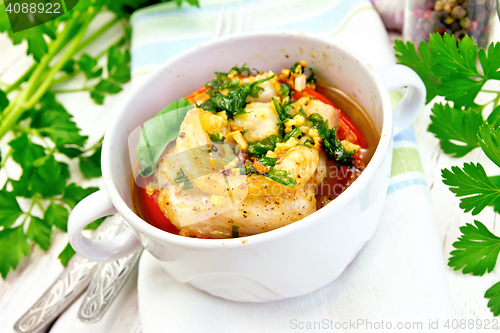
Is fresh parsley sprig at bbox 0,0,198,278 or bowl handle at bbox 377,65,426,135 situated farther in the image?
fresh parsley sprig at bbox 0,0,198,278

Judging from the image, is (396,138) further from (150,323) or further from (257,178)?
(150,323)

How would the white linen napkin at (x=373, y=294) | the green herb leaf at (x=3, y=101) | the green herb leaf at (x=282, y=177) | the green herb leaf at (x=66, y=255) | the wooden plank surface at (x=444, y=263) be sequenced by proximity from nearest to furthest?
1. the green herb leaf at (x=282, y=177)
2. the white linen napkin at (x=373, y=294)
3. the wooden plank surface at (x=444, y=263)
4. the green herb leaf at (x=66, y=255)
5. the green herb leaf at (x=3, y=101)

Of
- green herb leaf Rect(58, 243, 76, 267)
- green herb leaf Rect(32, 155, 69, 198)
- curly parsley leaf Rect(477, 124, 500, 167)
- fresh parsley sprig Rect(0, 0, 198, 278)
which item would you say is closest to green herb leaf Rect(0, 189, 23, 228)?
fresh parsley sprig Rect(0, 0, 198, 278)

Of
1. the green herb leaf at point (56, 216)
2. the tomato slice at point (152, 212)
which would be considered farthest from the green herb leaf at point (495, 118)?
the green herb leaf at point (56, 216)

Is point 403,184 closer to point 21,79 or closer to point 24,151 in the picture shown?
point 24,151

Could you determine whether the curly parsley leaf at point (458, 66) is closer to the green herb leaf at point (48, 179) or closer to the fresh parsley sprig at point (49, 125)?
the fresh parsley sprig at point (49, 125)

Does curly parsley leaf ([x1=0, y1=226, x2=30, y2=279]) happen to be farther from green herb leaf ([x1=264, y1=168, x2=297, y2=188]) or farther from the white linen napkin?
green herb leaf ([x1=264, y1=168, x2=297, y2=188])

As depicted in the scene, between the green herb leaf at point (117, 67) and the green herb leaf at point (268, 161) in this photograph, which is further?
the green herb leaf at point (117, 67)
